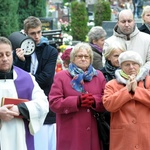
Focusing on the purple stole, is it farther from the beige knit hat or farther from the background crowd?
the beige knit hat

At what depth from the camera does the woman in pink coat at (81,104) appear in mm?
5707

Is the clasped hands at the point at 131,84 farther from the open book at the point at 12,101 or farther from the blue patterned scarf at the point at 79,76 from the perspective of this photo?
the open book at the point at 12,101

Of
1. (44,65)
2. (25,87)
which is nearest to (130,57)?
(25,87)

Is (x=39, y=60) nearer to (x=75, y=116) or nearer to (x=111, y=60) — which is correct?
(x=111, y=60)

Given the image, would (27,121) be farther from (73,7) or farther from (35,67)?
(73,7)

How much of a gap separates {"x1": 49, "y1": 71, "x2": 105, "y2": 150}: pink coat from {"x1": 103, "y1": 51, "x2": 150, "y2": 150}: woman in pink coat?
226mm

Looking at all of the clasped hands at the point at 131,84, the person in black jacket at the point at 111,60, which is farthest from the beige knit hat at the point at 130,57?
the person in black jacket at the point at 111,60

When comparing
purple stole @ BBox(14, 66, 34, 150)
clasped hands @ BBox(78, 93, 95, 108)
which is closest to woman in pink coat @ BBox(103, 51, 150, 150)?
clasped hands @ BBox(78, 93, 95, 108)

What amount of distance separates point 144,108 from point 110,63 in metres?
0.77

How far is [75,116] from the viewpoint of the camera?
5742 millimetres

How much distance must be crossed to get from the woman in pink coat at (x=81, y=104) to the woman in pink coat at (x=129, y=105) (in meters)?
0.23

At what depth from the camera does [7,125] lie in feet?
17.0

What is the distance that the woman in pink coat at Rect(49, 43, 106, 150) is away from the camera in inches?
225

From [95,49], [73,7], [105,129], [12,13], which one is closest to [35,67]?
[95,49]
